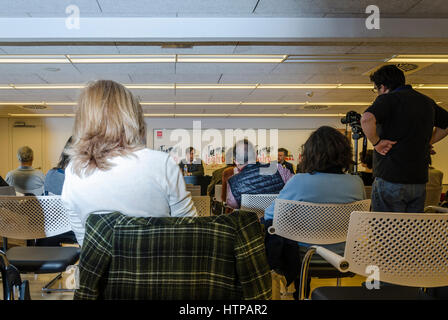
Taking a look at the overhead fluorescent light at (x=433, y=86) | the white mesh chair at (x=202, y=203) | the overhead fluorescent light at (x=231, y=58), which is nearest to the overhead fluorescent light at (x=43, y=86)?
the overhead fluorescent light at (x=231, y=58)

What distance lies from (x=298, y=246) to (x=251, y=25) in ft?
7.49

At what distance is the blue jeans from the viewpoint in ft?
6.14

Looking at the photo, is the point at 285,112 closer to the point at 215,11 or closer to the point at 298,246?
the point at 215,11

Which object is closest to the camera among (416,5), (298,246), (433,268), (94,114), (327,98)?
(94,114)

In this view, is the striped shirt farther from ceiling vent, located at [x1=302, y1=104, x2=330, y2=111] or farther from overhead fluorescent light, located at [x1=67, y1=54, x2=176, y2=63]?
ceiling vent, located at [x1=302, y1=104, x2=330, y2=111]

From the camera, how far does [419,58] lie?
4406 millimetres

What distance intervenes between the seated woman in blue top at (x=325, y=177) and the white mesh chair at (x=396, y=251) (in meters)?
0.51

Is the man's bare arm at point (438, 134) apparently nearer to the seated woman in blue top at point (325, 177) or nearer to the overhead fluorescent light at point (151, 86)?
the seated woman in blue top at point (325, 177)

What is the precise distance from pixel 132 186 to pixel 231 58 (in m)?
3.68

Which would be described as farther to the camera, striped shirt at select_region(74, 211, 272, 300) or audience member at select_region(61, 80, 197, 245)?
audience member at select_region(61, 80, 197, 245)

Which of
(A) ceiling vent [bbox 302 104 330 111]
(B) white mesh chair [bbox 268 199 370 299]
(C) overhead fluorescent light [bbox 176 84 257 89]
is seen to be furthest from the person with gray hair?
(A) ceiling vent [bbox 302 104 330 111]

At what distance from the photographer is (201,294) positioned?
0.83 m

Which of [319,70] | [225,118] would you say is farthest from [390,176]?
[225,118]

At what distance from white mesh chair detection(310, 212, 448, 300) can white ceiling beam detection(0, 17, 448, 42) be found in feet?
8.06
